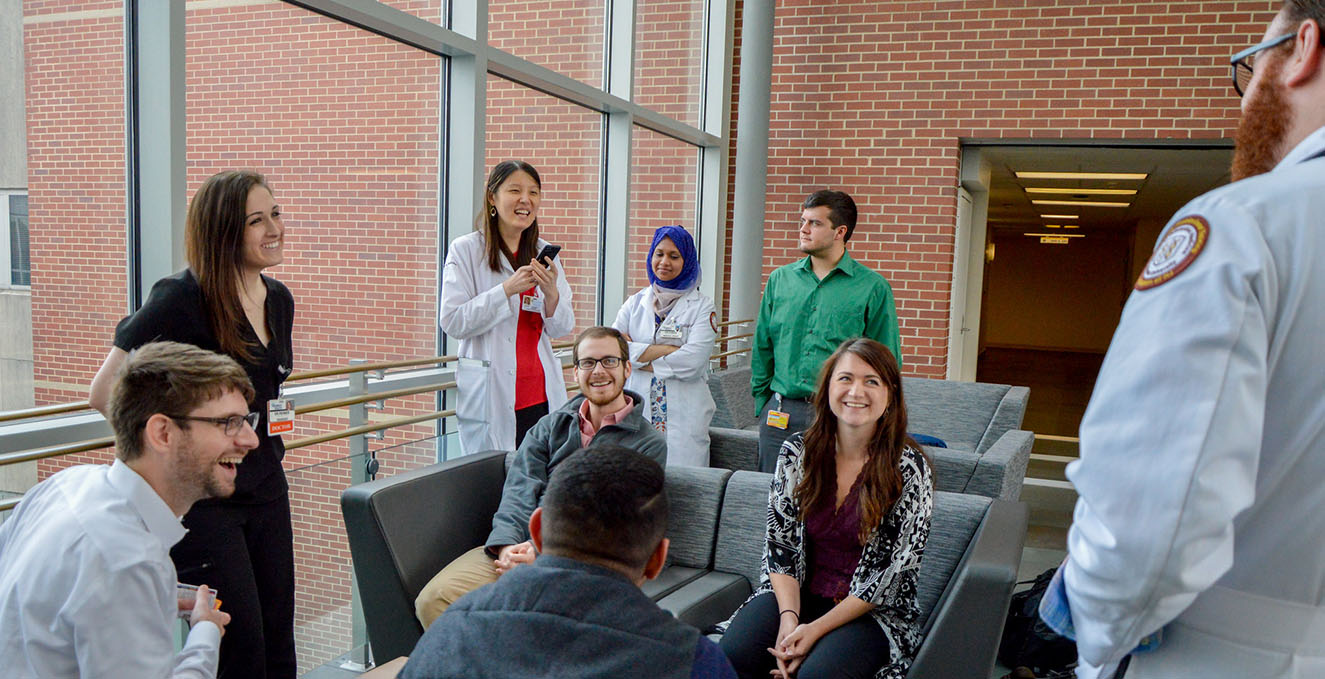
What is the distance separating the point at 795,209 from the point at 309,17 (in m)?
4.83

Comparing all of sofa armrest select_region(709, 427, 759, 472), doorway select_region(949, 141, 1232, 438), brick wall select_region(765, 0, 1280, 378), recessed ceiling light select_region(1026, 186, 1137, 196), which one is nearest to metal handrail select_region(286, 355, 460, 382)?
sofa armrest select_region(709, 427, 759, 472)

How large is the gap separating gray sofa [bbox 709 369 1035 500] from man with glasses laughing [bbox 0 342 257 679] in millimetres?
2797

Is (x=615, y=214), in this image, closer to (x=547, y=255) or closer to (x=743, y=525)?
(x=547, y=255)

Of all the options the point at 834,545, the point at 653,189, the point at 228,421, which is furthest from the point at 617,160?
the point at 228,421

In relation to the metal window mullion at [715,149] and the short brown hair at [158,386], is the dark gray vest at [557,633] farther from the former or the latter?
the metal window mullion at [715,149]

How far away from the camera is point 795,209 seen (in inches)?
308

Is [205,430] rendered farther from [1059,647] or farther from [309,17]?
[1059,647]

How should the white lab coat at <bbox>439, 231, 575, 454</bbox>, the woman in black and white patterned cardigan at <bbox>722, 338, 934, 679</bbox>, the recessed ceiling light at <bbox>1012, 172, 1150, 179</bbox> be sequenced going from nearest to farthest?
the woman in black and white patterned cardigan at <bbox>722, 338, 934, 679</bbox>, the white lab coat at <bbox>439, 231, 575, 454</bbox>, the recessed ceiling light at <bbox>1012, 172, 1150, 179</bbox>

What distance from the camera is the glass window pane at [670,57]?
6848 mm

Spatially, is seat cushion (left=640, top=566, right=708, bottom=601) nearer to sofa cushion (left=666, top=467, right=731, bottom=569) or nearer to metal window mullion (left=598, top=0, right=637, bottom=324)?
sofa cushion (left=666, top=467, right=731, bottom=569)

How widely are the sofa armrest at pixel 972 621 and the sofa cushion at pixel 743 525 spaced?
74 cm

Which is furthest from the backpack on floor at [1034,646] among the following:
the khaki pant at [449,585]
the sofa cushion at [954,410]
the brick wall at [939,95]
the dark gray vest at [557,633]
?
the brick wall at [939,95]

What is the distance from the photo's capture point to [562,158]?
5.82m

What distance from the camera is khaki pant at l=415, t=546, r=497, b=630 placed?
2.73m
